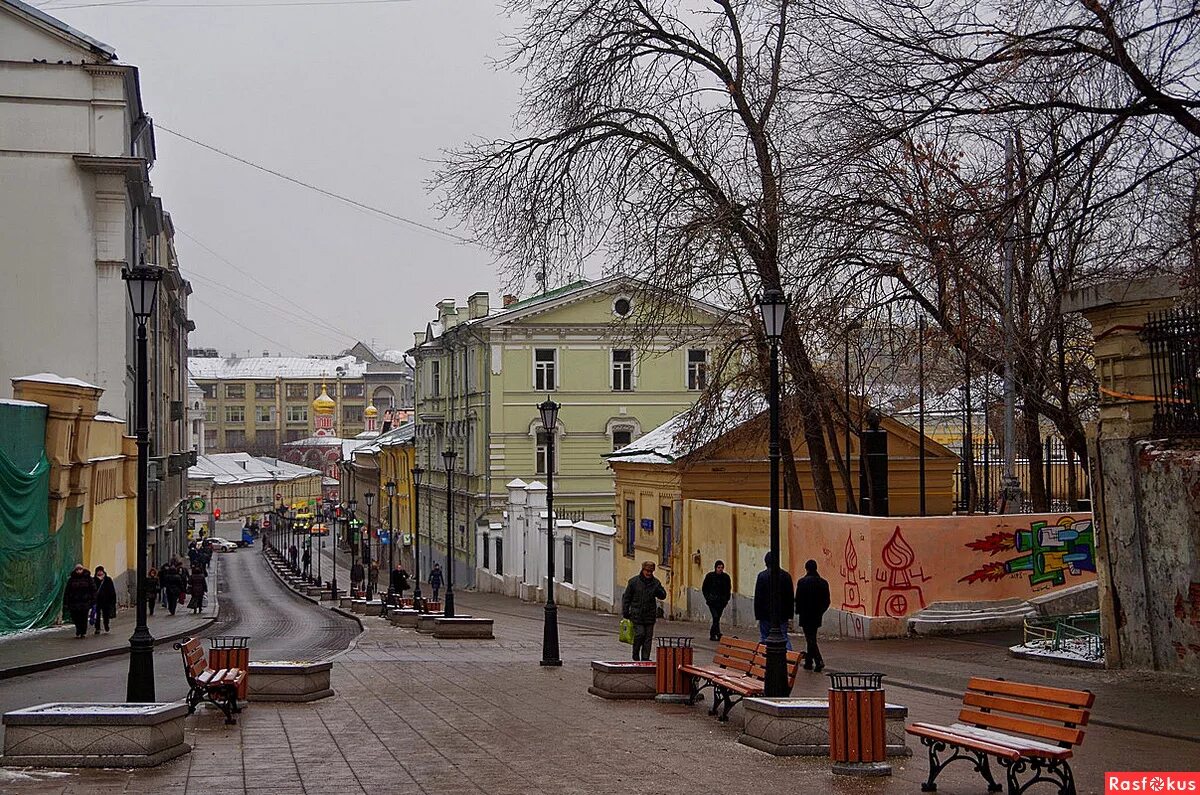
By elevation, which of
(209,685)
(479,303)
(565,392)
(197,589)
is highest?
(479,303)

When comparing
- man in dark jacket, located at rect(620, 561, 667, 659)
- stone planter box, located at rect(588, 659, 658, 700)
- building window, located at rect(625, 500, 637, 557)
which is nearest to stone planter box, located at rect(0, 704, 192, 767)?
stone planter box, located at rect(588, 659, 658, 700)

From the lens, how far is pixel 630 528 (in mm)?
39906

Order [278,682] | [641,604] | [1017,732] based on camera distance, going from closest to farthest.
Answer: [1017,732] → [278,682] → [641,604]

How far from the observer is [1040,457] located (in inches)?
1162

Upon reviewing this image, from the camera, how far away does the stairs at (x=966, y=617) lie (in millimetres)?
24266

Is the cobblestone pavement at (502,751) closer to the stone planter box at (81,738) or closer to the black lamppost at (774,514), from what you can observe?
the stone planter box at (81,738)

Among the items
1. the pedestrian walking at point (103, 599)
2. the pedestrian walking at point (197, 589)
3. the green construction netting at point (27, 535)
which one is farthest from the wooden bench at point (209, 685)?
the pedestrian walking at point (197, 589)

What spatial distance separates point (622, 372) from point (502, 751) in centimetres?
4906

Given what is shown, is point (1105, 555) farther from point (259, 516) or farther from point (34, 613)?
point (259, 516)

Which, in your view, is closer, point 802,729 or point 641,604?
point 802,729

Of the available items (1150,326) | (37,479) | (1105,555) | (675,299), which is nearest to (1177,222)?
(1150,326)

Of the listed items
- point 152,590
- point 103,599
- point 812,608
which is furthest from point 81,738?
point 152,590

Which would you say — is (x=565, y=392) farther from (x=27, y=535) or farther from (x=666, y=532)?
(x=27, y=535)

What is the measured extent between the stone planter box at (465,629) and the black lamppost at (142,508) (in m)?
15.0
